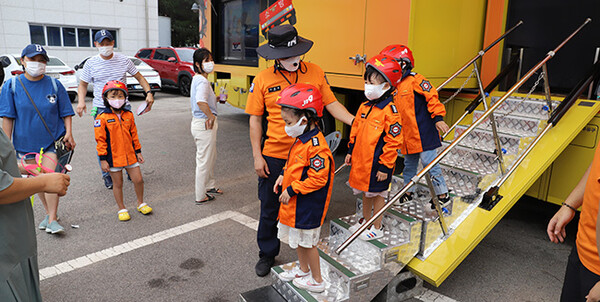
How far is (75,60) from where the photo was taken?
20.1 m

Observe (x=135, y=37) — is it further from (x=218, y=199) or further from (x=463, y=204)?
(x=463, y=204)

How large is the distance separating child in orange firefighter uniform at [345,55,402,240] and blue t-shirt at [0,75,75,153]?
8.92 feet

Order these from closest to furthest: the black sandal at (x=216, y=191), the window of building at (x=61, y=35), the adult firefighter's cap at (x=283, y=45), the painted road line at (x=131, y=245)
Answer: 1. the adult firefighter's cap at (x=283, y=45)
2. the painted road line at (x=131, y=245)
3. the black sandal at (x=216, y=191)
4. the window of building at (x=61, y=35)

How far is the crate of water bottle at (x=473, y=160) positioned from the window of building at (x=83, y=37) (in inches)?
818

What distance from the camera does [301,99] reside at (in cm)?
250

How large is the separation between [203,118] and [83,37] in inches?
757

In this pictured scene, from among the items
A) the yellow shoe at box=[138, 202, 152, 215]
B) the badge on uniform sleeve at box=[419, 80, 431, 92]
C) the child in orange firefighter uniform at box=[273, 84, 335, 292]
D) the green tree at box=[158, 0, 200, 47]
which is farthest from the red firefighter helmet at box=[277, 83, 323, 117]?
the green tree at box=[158, 0, 200, 47]

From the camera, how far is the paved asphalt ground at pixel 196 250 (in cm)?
314

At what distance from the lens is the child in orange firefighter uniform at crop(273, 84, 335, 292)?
2.51 metres

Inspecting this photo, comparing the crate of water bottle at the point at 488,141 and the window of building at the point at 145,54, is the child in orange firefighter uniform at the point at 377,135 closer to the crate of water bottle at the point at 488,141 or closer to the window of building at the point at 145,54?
the crate of water bottle at the point at 488,141

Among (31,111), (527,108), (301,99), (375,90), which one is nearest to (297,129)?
(301,99)

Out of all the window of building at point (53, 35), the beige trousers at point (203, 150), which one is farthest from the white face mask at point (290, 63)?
the window of building at point (53, 35)

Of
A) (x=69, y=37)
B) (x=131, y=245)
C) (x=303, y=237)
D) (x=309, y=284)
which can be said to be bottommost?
(x=131, y=245)

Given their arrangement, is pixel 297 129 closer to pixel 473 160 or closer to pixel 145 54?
pixel 473 160
